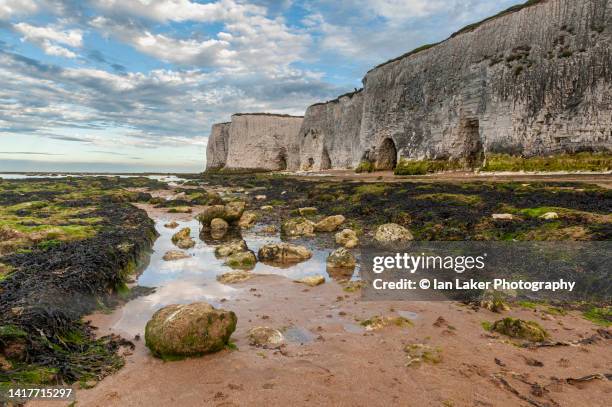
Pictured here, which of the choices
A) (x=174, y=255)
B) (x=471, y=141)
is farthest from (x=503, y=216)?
(x=471, y=141)

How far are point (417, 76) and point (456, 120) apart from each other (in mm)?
7323

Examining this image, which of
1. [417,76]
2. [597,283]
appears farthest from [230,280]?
[417,76]

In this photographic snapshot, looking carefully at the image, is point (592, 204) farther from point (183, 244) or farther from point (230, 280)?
point (183, 244)

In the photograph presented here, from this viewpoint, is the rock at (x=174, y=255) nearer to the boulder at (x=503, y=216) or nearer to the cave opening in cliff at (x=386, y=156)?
the boulder at (x=503, y=216)

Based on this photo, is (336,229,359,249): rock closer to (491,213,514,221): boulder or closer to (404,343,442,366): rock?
(491,213,514,221): boulder

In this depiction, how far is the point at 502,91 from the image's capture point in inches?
1020

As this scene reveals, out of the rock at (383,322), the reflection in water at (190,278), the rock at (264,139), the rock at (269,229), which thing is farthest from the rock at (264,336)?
the rock at (264,139)

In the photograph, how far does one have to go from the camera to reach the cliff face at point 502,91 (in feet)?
70.2

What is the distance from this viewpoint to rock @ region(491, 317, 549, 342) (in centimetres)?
486

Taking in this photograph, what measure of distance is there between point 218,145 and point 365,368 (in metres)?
81.1

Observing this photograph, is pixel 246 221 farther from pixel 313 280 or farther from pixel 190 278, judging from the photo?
pixel 313 280

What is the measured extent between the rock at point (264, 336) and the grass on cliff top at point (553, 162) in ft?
73.0

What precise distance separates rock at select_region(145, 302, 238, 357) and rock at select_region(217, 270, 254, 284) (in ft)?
9.76

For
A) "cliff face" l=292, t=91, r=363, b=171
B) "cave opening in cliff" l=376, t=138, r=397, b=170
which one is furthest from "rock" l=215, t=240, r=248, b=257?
"cliff face" l=292, t=91, r=363, b=171
